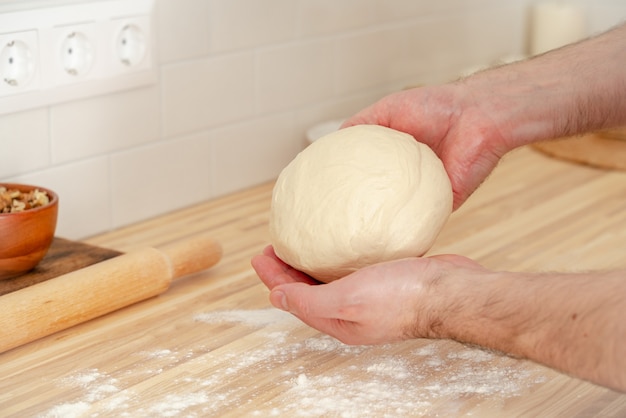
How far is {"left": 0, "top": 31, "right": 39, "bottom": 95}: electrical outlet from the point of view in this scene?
1.41 m

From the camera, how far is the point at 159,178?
1705 millimetres

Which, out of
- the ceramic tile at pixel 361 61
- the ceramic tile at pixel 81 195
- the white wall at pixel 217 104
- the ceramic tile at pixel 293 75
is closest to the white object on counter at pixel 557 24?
the white wall at pixel 217 104

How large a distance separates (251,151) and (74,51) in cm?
46

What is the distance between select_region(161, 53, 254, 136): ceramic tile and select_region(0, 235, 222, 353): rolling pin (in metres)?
0.32

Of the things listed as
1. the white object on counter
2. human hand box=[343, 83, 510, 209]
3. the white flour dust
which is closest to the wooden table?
the white flour dust

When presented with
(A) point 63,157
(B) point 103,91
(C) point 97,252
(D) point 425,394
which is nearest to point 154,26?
(B) point 103,91

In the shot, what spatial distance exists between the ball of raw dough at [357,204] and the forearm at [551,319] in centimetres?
15

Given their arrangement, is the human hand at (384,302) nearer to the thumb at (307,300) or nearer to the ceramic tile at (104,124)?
the thumb at (307,300)

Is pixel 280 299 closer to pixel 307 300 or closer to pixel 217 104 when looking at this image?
pixel 307 300

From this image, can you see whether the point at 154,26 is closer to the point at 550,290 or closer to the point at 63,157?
the point at 63,157

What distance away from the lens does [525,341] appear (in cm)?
98

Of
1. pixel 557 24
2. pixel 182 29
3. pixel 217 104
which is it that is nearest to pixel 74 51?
pixel 182 29

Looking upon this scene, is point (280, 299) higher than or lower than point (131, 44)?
lower

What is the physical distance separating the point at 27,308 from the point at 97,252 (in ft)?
0.74
